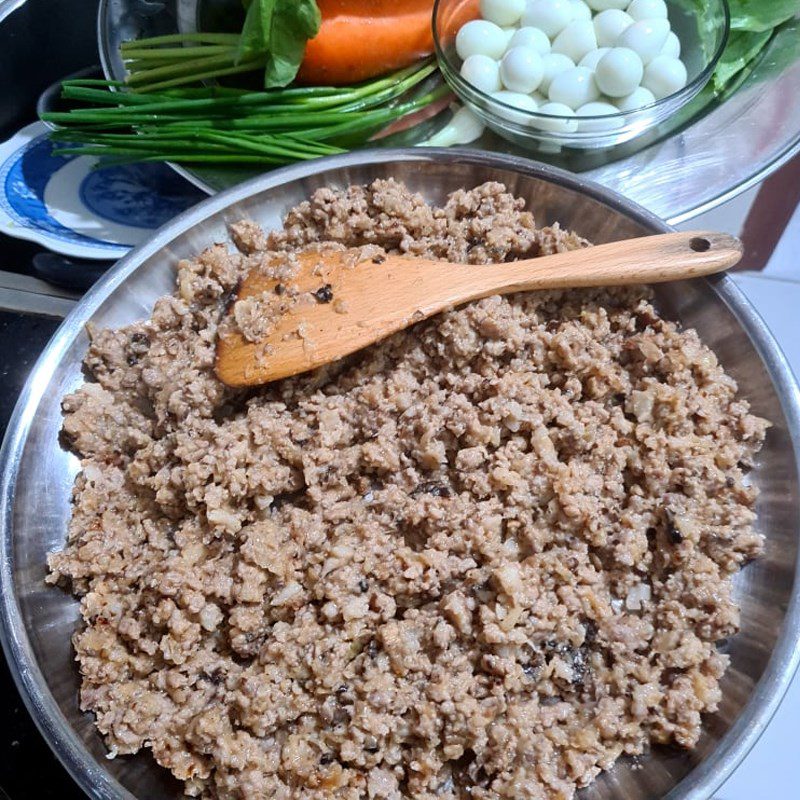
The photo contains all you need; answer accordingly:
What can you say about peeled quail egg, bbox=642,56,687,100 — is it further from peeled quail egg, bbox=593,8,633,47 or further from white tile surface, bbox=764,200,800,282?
white tile surface, bbox=764,200,800,282

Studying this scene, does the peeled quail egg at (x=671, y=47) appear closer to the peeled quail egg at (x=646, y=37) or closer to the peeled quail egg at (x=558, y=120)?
the peeled quail egg at (x=646, y=37)

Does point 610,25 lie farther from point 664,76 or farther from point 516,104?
point 516,104

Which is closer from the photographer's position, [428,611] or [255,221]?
[428,611]

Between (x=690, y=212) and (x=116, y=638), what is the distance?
5.13 feet

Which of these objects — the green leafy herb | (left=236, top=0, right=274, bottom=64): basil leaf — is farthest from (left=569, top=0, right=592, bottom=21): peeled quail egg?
(left=236, top=0, right=274, bottom=64): basil leaf

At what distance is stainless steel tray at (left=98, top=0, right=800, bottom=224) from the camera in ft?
5.92

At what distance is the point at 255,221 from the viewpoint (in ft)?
5.00

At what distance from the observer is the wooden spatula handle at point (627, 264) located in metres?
1.28

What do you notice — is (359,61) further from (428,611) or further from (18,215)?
(428,611)

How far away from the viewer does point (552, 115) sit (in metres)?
1.76

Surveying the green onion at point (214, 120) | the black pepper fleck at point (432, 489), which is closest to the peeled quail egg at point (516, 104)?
the green onion at point (214, 120)

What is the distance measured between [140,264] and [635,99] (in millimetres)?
1283

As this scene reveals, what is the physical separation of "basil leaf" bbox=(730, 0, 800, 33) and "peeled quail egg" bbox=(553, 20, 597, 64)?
39 centimetres

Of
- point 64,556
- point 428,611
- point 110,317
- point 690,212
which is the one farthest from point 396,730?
point 690,212
